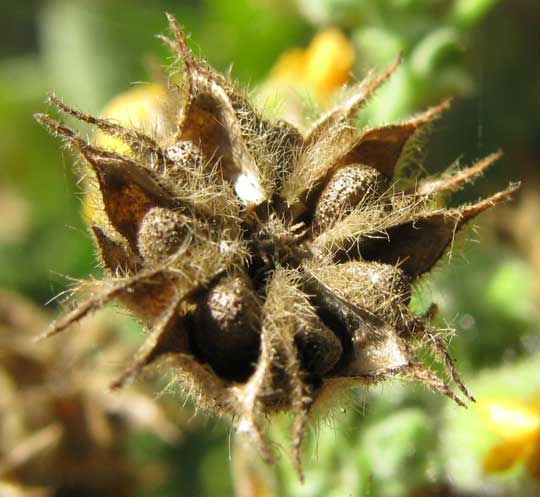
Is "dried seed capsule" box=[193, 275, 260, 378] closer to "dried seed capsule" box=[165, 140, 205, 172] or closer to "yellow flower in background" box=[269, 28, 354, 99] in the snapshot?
"dried seed capsule" box=[165, 140, 205, 172]

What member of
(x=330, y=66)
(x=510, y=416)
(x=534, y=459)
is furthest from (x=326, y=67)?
(x=534, y=459)

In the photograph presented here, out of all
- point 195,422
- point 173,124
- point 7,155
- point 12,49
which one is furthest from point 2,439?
point 12,49

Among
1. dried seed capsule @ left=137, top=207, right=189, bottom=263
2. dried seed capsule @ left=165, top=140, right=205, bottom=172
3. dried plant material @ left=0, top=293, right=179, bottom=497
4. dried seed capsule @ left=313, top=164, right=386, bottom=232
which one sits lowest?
dried plant material @ left=0, top=293, right=179, bottom=497

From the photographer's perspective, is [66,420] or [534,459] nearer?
[534,459]

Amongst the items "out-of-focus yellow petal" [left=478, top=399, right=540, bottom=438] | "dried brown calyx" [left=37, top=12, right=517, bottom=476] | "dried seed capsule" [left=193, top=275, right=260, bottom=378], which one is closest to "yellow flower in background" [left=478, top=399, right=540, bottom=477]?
"out-of-focus yellow petal" [left=478, top=399, right=540, bottom=438]

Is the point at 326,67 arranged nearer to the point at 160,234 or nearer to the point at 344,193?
the point at 344,193

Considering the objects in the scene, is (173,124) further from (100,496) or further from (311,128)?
(100,496)
